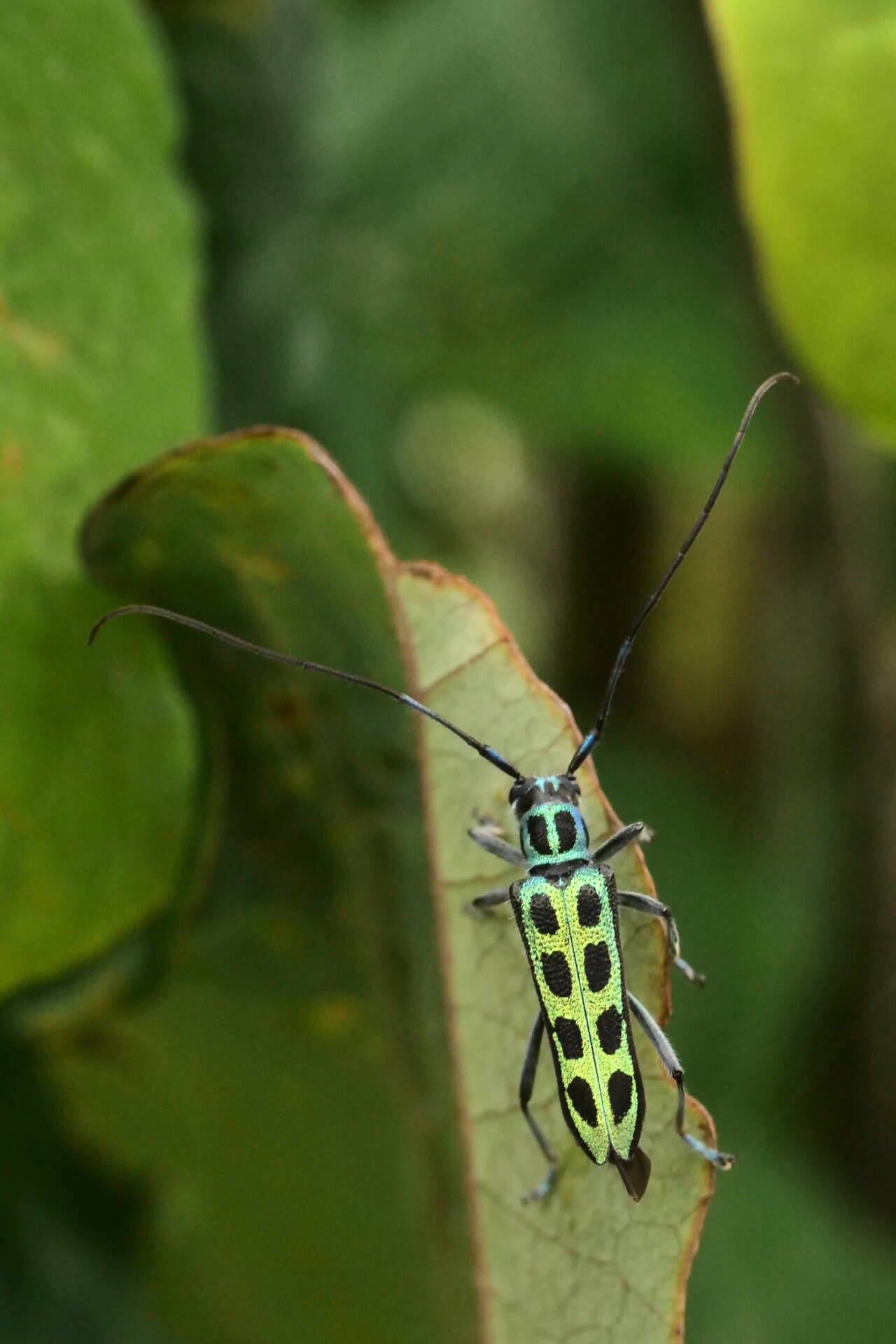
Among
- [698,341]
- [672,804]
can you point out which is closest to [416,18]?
[698,341]

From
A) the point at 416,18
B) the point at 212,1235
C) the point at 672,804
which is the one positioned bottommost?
the point at 212,1235

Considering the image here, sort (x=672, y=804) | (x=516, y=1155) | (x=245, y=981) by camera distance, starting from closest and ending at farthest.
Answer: (x=516, y=1155), (x=245, y=981), (x=672, y=804)

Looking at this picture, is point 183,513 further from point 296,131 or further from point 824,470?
point 824,470

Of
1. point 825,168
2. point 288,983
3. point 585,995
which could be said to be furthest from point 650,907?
point 825,168

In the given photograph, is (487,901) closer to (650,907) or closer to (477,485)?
(650,907)

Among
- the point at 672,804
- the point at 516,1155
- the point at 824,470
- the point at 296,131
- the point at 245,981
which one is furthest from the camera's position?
the point at 672,804

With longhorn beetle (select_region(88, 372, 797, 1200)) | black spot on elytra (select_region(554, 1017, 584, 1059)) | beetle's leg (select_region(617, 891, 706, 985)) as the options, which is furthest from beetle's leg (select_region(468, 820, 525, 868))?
black spot on elytra (select_region(554, 1017, 584, 1059))

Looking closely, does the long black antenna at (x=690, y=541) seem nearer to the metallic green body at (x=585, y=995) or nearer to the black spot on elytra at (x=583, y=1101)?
the metallic green body at (x=585, y=995)
